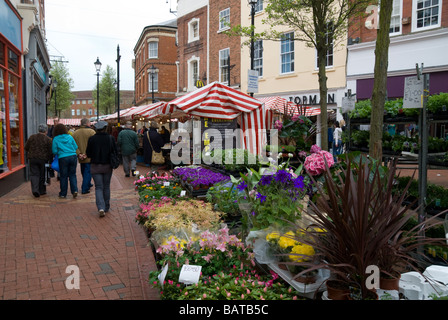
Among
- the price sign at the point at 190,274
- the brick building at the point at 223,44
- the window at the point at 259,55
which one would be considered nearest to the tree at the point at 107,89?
the brick building at the point at 223,44

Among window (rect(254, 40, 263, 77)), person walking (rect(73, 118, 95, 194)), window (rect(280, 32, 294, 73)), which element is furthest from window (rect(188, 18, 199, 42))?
person walking (rect(73, 118, 95, 194))

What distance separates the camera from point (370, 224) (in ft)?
8.61

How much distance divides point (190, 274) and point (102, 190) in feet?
14.2

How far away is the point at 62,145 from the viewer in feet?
26.8

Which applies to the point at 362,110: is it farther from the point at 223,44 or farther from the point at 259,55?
the point at 223,44

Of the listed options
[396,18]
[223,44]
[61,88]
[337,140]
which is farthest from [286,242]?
[61,88]

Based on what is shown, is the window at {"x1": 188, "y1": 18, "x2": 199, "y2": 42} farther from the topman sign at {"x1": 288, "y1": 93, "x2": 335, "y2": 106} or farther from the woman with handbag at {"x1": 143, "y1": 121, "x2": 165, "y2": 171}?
the woman with handbag at {"x1": 143, "y1": 121, "x2": 165, "y2": 171}

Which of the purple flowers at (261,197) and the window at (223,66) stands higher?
the window at (223,66)

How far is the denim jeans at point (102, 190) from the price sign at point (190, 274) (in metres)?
4.02

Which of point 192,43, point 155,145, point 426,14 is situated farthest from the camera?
point 192,43

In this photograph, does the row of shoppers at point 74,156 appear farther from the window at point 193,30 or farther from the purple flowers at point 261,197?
the window at point 193,30

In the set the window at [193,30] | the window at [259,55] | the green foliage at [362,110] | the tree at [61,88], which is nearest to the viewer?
the green foliage at [362,110]

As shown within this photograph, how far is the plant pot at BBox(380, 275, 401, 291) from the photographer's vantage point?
2.69 m

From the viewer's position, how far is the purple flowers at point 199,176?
674 cm
